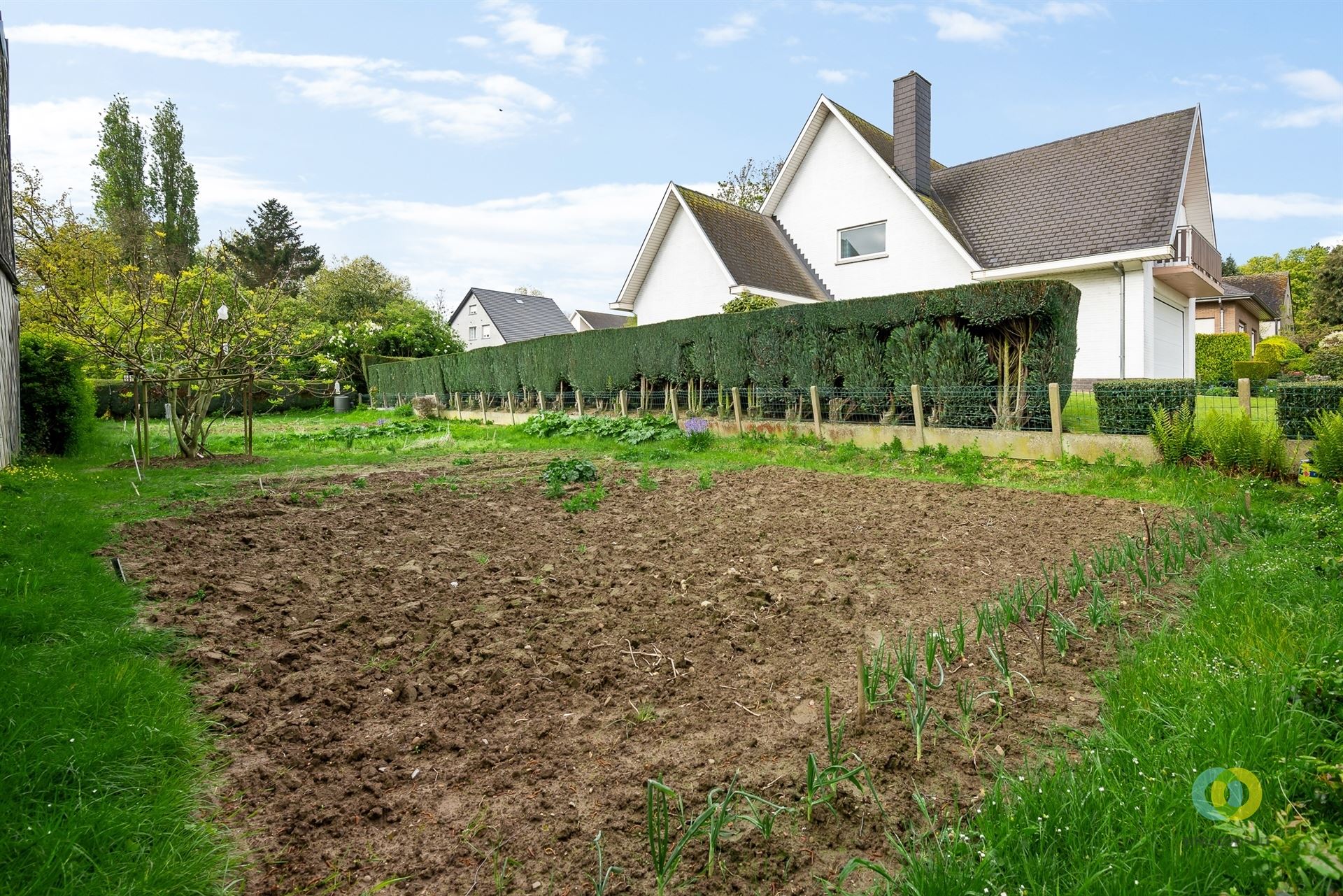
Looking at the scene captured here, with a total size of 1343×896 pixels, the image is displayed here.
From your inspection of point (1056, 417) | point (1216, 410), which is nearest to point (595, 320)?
point (1056, 417)

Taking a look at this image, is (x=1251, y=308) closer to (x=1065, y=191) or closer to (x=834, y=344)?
→ (x=1065, y=191)

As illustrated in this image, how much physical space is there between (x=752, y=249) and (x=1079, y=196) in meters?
8.15

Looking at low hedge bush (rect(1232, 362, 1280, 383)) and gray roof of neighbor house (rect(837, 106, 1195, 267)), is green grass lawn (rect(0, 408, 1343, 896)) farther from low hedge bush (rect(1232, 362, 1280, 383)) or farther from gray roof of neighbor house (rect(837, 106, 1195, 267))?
low hedge bush (rect(1232, 362, 1280, 383))

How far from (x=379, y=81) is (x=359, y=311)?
31.5 metres

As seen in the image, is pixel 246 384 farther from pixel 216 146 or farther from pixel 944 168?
pixel 216 146

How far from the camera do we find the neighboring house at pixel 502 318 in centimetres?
4659

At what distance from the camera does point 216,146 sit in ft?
120

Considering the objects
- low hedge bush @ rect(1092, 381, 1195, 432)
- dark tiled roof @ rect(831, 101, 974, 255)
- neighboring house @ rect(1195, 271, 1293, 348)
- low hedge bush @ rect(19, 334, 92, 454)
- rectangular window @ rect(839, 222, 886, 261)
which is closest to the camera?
low hedge bush @ rect(1092, 381, 1195, 432)

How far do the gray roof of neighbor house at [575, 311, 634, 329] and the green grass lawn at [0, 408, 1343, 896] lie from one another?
138ft

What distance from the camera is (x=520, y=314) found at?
4866 cm

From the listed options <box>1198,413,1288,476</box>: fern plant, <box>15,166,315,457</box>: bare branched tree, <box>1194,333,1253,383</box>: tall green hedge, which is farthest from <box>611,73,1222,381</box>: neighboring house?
<box>15,166,315,457</box>: bare branched tree

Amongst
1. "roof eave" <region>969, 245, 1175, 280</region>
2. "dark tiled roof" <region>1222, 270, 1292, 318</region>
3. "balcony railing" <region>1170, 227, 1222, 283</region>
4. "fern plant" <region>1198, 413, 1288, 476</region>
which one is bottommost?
"fern plant" <region>1198, 413, 1288, 476</region>

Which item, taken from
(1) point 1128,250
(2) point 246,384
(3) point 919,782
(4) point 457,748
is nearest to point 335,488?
(2) point 246,384

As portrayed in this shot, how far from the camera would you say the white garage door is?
1636 centimetres
